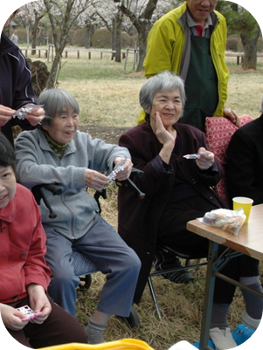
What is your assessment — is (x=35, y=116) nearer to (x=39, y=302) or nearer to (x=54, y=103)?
(x=54, y=103)

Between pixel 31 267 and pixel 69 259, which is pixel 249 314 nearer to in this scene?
pixel 69 259

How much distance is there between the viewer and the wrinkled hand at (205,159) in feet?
9.04

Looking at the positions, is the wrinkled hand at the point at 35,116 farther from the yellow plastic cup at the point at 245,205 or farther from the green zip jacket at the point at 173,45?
the green zip jacket at the point at 173,45

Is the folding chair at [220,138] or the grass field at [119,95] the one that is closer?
the folding chair at [220,138]

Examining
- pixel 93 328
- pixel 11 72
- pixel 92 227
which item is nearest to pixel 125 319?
pixel 93 328

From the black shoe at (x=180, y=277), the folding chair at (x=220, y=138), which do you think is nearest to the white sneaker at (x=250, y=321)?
the folding chair at (x=220, y=138)

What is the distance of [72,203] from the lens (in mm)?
2404

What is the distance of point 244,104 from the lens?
10859mm

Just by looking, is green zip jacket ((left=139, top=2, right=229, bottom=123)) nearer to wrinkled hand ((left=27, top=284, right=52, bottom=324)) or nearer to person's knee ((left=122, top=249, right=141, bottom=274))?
person's knee ((left=122, top=249, right=141, bottom=274))

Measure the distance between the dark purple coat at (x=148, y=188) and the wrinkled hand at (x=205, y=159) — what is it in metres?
0.05

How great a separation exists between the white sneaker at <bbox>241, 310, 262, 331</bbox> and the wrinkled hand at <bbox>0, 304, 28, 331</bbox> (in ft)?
4.77

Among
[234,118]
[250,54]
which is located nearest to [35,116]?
[234,118]

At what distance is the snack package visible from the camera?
2168 mm

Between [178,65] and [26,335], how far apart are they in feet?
7.10
